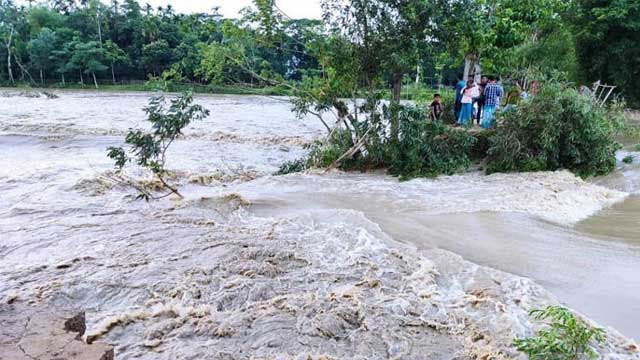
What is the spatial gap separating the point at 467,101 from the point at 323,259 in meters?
8.77

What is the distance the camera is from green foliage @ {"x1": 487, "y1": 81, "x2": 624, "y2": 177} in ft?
35.2

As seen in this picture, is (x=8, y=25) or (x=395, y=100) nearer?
(x=395, y=100)

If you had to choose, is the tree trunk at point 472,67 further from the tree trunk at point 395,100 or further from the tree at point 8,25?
the tree at point 8,25

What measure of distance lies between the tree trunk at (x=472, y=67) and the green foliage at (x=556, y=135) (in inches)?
135

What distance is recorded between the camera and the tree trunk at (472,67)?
1452cm

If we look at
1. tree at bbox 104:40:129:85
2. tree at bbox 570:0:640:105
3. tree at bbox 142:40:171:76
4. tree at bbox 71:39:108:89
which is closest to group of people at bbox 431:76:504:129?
tree at bbox 570:0:640:105

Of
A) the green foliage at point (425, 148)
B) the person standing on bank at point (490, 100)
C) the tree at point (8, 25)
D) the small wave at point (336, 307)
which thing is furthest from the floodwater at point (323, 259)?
the tree at point (8, 25)

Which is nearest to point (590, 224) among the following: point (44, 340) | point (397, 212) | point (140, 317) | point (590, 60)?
point (397, 212)

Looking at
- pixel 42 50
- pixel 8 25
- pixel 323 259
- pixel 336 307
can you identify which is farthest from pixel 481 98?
pixel 8 25

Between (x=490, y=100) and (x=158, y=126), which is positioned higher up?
(x=490, y=100)

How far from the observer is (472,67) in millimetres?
15508

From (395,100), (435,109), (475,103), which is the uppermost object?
(395,100)

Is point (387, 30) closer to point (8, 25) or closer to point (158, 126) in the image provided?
point (158, 126)

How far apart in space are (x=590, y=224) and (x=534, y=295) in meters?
3.26
